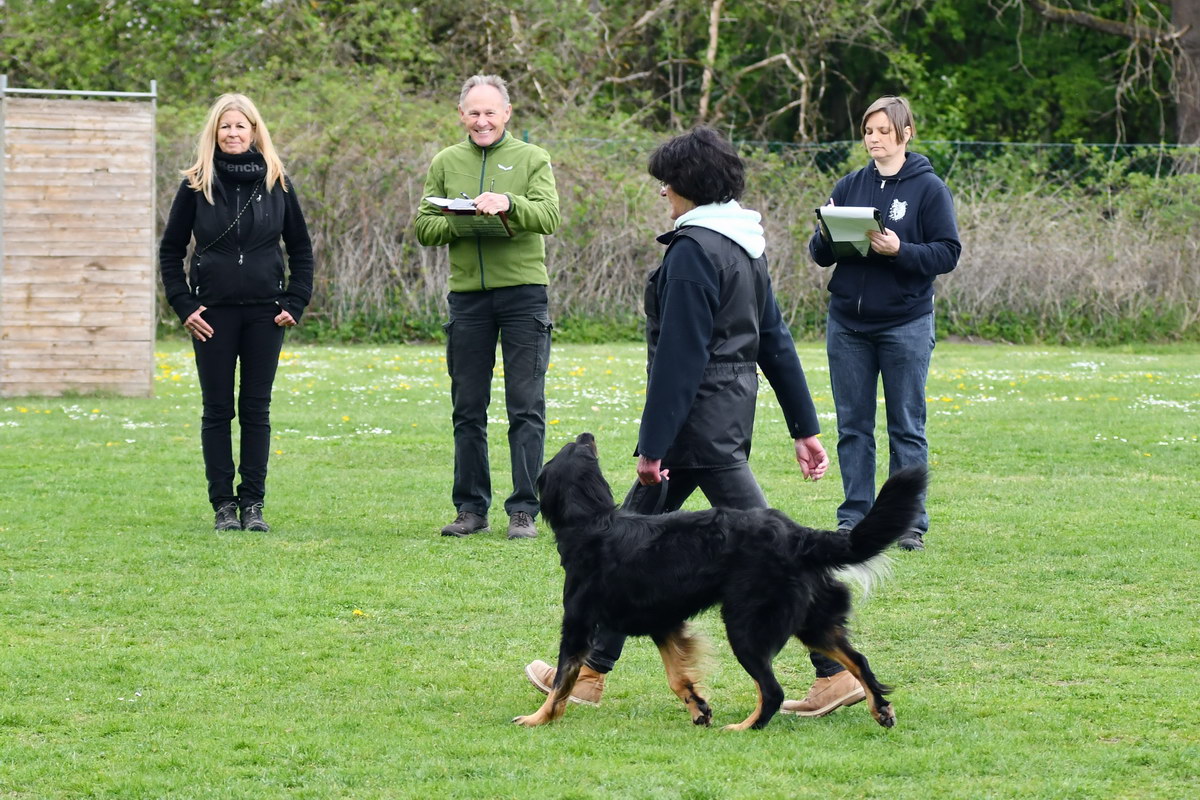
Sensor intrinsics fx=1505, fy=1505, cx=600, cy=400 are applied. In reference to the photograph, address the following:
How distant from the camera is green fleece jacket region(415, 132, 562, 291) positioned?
730 centimetres

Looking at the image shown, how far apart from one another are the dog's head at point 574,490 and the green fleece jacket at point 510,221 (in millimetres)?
2788

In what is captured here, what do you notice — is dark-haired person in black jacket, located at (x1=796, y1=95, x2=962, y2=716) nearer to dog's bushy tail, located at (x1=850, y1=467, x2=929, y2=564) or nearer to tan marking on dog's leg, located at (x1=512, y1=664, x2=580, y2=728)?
dog's bushy tail, located at (x1=850, y1=467, x2=929, y2=564)

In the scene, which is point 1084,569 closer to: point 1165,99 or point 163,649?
point 163,649

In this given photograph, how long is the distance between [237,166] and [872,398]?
3.26 meters

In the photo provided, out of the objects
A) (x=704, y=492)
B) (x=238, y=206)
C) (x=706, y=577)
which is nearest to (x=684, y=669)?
(x=706, y=577)

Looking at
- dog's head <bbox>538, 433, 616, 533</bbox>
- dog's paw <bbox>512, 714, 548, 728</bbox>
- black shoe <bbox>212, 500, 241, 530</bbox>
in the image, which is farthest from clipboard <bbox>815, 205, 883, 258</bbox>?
black shoe <bbox>212, 500, 241, 530</bbox>

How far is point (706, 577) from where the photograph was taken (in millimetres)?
4332

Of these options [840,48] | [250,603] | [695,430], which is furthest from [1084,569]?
[840,48]

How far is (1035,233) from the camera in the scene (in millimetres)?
20531

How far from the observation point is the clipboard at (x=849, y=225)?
6668 mm

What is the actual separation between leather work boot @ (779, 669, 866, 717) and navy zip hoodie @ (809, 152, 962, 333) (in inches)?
111

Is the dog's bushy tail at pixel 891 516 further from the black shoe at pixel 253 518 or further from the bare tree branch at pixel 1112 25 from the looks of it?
the bare tree branch at pixel 1112 25

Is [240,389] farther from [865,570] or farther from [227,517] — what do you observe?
[865,570]

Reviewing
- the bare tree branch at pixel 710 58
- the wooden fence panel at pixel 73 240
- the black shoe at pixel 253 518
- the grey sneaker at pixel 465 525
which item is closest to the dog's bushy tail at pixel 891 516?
the grey sneaker at pixel 465 525
